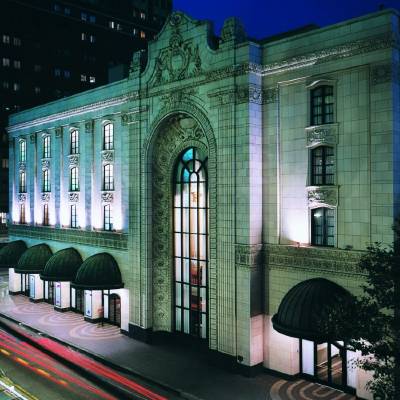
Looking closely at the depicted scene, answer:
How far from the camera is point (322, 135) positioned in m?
22.6

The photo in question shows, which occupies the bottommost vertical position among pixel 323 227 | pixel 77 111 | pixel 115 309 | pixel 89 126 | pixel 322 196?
pixel 115 309

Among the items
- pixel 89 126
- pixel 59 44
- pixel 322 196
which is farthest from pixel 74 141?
pixel 59 44

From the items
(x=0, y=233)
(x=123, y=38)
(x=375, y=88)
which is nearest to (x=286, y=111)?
(x=375, y=88)

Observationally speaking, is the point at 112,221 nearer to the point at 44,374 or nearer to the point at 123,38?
the point at 44,374

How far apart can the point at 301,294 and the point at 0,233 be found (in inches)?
3138

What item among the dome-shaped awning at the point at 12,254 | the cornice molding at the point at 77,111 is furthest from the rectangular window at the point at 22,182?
the dome-shaped awning at the point at 12,254

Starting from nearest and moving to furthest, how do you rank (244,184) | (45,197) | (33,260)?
(244,184), (33,260), (45,197)

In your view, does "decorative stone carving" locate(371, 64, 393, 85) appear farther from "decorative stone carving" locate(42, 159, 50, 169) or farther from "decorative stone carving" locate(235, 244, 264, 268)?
"decorative stone carving" locate(42, 159, 50, 169)

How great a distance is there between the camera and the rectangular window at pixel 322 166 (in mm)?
22703

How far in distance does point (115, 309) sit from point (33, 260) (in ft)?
33.0

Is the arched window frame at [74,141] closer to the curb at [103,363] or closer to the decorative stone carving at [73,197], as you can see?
the decorative stone carving at [73,197]

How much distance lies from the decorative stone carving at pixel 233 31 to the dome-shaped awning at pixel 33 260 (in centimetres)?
2478

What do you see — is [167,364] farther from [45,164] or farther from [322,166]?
[45,164]

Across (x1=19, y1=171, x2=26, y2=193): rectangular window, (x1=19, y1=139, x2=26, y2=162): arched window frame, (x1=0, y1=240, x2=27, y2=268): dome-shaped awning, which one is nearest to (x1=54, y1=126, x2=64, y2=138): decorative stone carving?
(x1=19, y1=139, x2=26, y2=162): arched window frame
